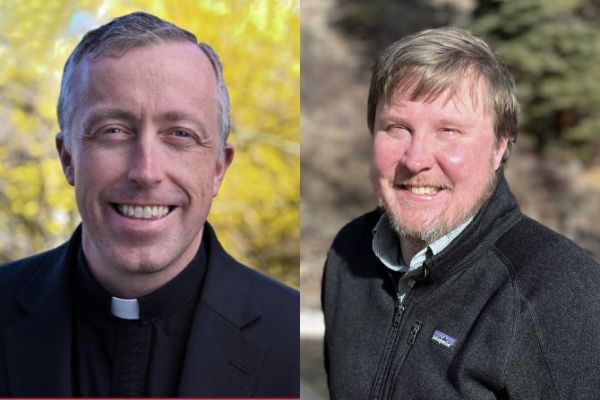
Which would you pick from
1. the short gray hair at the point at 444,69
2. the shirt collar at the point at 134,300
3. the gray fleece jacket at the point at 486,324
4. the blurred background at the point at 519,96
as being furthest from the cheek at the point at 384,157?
the blurred background at the point at 519,96

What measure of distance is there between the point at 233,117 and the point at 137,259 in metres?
0.47

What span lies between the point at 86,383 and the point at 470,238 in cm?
104

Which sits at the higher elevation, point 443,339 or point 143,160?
point 143,160

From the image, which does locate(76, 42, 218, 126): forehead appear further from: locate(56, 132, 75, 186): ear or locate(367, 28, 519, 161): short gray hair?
locate(367, 28, 519, 161): short gray hair

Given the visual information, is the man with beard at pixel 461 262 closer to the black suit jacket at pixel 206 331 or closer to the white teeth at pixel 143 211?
the black suit jacket at pixel 206 331

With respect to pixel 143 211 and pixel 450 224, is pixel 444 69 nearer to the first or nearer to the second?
pixel 450 224

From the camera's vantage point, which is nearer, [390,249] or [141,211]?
[141,211]

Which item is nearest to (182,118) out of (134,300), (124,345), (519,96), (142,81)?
(142,81)

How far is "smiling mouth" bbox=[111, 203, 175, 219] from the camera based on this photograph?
2.02m

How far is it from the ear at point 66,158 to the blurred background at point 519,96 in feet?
14.4

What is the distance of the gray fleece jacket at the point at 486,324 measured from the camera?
1.72 metres

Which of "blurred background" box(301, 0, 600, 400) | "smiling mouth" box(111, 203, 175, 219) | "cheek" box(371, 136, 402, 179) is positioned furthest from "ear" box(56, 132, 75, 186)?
"blurred background" box(301, 0, 600, 400)

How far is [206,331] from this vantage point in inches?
82.6

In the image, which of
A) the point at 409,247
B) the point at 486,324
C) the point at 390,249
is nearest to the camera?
the point at 486,324
